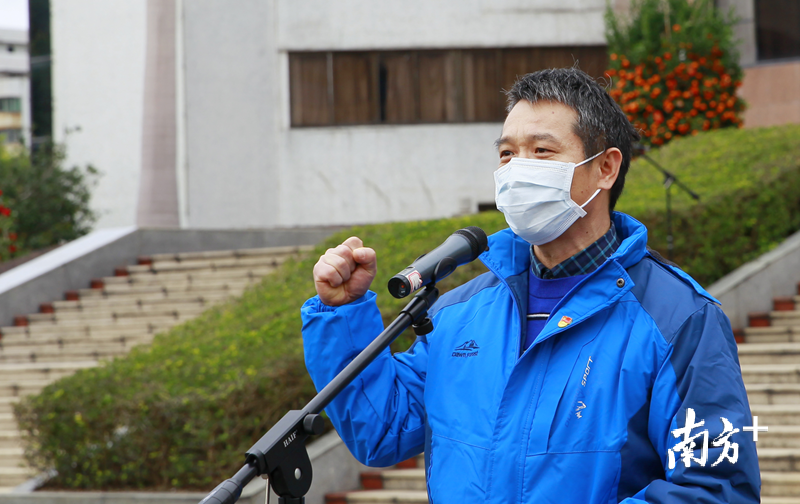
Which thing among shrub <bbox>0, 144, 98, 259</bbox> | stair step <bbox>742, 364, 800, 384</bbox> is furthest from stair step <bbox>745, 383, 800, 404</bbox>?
shrub <bbox>0, 144, 98, 259</bbox>

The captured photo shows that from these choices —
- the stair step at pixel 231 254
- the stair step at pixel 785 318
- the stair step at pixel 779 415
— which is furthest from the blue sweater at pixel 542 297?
the stair step at pixel 231 254

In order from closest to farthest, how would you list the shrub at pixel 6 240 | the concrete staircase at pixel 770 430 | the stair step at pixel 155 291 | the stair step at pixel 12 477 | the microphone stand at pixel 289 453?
the microphone stand at pixel 289 453
the concrete staircase at pixel 770 430
the stair step at pixel 12 477
the stair step at pixel 155 291
the shrub at pixel 6 240

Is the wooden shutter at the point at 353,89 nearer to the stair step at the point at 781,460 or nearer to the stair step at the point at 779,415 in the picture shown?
the stair step at the point at 779,415

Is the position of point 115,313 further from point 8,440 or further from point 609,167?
point 609,167

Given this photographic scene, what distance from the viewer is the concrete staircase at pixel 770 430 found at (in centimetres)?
623

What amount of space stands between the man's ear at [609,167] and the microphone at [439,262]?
1.12 feet

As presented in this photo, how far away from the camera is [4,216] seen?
14555 millimetres

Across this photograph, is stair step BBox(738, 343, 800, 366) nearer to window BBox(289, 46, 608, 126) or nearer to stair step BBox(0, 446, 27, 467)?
stair step BBox(0, 446, 27, 467)

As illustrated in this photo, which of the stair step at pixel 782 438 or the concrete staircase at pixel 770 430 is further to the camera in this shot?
the stair step at pixel 782 438

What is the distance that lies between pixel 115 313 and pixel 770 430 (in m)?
8.01

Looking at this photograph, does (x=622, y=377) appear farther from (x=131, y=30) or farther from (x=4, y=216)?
(x=131, y=30)

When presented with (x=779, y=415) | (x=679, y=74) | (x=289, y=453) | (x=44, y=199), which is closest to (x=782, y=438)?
(x=779, y=415)

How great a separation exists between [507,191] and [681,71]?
1256 centimetres

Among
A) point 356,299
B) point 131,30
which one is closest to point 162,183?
point 131,30
